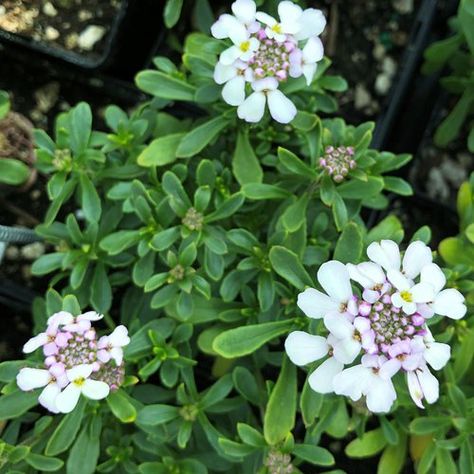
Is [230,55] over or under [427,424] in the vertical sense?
over

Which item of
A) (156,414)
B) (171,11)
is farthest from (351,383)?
(171,11)

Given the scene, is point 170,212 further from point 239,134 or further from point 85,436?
point 85,436

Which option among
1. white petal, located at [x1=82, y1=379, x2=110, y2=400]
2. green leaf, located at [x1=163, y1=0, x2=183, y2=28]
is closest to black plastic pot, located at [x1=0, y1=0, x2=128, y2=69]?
green leaf, located at [x1=163, y1=0, x2=183, y2=28]

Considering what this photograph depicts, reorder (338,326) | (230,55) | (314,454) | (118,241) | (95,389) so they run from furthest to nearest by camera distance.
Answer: (118,241) → (314,454) → (230,55) → (95,389) → (338,326)

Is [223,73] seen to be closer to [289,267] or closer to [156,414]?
[289,267]

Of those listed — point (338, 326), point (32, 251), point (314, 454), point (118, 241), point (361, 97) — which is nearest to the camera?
point (338, 326)

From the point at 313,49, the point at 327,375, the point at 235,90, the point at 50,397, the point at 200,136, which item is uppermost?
the point at 313,49

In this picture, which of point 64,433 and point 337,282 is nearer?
point 337,282
